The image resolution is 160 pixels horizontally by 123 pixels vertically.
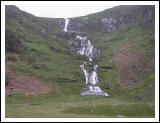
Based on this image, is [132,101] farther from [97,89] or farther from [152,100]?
[97,89]

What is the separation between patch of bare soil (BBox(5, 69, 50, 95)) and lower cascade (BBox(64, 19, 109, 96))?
1162 cm

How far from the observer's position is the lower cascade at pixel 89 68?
90894 mm

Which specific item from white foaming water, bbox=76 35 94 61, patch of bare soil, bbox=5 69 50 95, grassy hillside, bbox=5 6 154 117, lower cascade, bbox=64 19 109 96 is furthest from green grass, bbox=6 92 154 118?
white foaming water, bbox=76 35 94 61

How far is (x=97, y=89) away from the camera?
3701 inches

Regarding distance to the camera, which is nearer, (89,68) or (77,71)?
(77,71)

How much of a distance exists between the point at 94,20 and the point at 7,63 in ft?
351

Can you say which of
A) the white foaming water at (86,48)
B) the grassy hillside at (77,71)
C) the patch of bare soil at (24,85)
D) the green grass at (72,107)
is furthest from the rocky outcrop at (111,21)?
the green grass at (72,107)

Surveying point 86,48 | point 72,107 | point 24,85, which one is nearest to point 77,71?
point 24,85

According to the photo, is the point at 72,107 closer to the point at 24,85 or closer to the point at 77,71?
the point at 24,85

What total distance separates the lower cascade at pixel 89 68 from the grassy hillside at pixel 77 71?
1909 millimetres

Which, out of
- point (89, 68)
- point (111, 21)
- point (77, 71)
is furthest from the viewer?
point (111, 21)

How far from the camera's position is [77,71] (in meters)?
109

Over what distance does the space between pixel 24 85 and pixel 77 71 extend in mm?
26237

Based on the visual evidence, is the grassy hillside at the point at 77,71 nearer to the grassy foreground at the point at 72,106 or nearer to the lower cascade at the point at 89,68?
the grassy foreground at the point at 72,106
